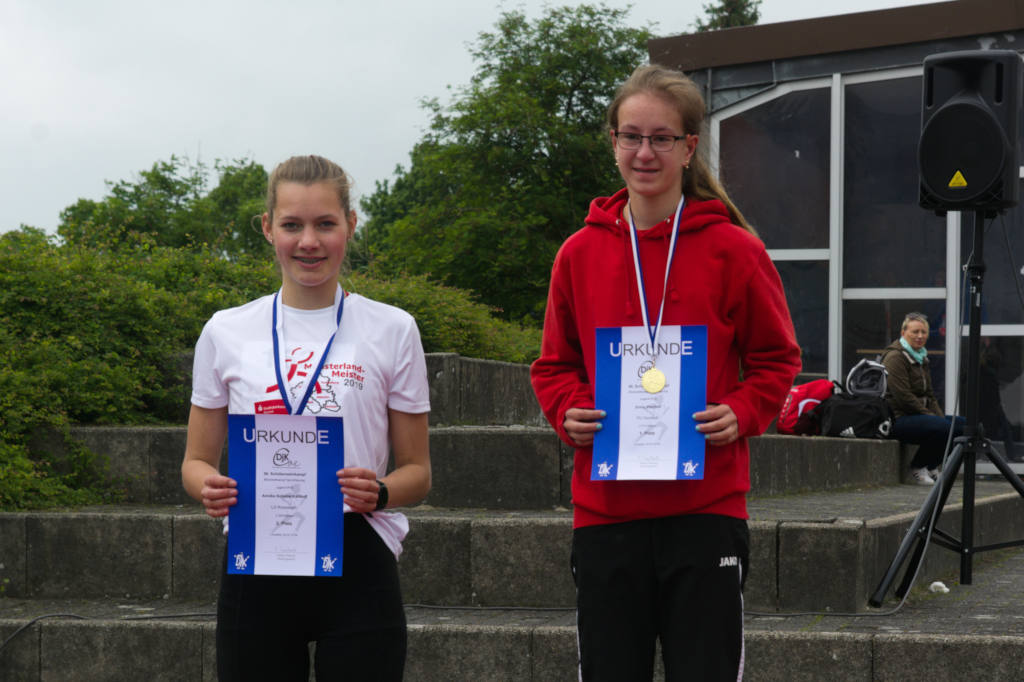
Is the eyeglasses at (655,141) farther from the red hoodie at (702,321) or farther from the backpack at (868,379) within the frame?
the backpack at (868,379)

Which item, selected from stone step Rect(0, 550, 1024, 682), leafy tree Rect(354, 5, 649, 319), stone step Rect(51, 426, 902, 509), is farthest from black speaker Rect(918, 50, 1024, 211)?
leafy tree Rect(354, 5, 649, 319)

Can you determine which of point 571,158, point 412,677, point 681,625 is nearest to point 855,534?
point 412,677

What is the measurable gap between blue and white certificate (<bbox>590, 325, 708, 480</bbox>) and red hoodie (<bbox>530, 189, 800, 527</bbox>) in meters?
0.05

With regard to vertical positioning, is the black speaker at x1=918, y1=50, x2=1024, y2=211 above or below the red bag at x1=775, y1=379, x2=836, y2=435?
above

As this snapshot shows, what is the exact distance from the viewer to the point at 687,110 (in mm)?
2809

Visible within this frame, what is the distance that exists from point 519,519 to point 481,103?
1044 inches

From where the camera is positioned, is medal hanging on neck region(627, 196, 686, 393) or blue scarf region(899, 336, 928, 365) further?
blue scarf region(899, 336, 928, 365)

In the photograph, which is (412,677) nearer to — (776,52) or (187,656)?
(187,656)

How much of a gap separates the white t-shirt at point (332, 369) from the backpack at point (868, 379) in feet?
26.3

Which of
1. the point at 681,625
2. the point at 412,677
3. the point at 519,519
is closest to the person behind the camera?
the point at 681,625

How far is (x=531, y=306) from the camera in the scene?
29078 millimetres

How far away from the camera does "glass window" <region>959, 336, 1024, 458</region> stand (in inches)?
471

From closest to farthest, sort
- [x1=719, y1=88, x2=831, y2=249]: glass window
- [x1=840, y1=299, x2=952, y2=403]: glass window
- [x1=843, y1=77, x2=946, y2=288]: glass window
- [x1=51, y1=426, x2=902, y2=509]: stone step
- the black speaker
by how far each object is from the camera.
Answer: the black speaker, [x1=51, y1=426, x2=902, y2=509]: stone step, [x1=840, y1=299, x2=952, y2=403]: glass window, [x1=843, y1=77, x2=946, y2=288]: glass window, [x1=719, y1=88, x2=831, y2=249]: glass window

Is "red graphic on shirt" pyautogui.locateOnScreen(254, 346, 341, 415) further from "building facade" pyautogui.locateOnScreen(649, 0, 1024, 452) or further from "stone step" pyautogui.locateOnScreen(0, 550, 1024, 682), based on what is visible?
"building facade" pyautogui.locateOnScreen(649, 0, 1024, 452)
